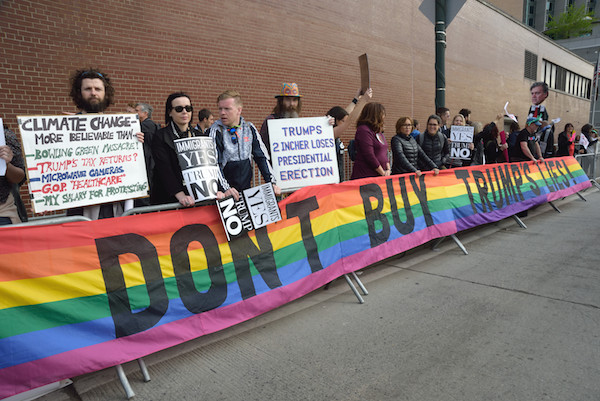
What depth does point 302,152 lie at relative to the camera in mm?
4680

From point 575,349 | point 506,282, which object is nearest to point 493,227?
point 506,282

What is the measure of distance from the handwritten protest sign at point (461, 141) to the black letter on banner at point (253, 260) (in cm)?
555

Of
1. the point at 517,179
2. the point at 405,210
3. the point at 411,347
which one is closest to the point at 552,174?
the point at 517,179

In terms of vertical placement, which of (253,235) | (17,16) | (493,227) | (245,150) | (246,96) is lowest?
(493,227)

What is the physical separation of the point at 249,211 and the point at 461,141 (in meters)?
5.77

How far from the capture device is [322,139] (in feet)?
15.8

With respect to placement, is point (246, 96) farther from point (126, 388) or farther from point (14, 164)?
point (126, 388)

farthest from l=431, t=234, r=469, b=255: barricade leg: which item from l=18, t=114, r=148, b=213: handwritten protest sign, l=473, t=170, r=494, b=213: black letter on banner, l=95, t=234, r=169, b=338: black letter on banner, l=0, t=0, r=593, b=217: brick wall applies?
l=18, t=114, r=148, b=213: handwritten protest sign

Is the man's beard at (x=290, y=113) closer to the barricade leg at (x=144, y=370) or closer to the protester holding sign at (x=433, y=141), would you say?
the protester holding sign at (x=433, y=141)

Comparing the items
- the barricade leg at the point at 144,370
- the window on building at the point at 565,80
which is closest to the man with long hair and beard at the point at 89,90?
the barricade leg at the point at 144,370

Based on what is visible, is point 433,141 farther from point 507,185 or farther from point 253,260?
point 253,260

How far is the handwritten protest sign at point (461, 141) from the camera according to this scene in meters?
7.74

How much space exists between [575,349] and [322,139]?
323 cm

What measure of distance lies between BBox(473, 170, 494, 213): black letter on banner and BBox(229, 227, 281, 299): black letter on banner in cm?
441
